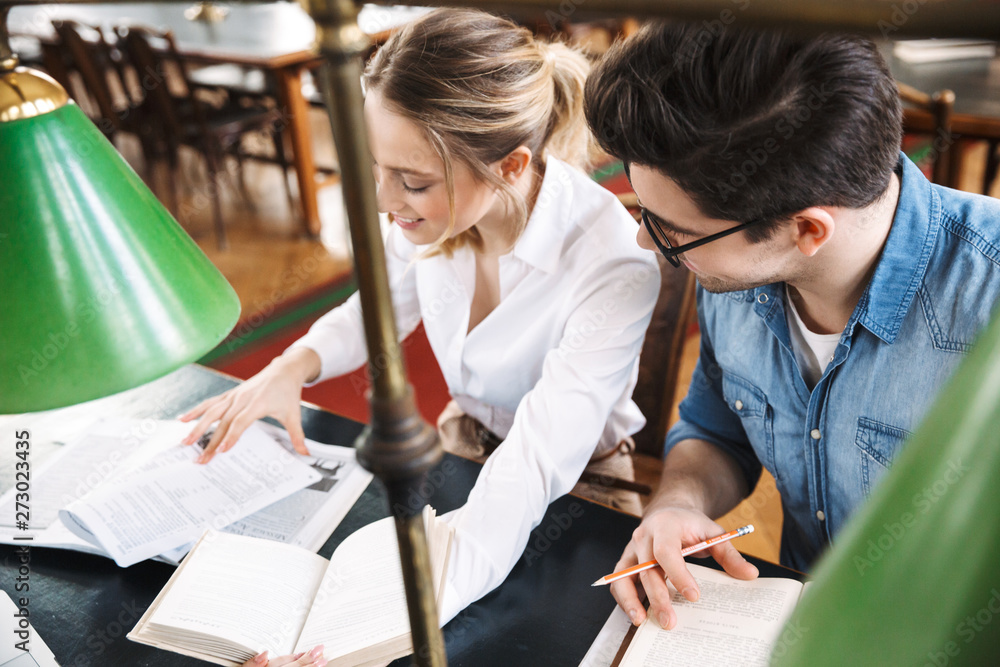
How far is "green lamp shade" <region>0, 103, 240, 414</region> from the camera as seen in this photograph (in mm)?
574

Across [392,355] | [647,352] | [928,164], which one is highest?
[392,355]

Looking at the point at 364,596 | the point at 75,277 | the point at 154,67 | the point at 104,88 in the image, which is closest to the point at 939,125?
the point at 364,596

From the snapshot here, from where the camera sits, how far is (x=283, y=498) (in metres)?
1.21

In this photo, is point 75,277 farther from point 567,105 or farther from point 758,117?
point 567,105

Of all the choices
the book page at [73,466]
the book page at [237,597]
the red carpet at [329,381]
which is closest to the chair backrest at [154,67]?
the red carpet at [329,381]

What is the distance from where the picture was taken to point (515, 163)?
1345 millimetres

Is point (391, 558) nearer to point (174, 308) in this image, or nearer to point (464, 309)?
point (174, 308)

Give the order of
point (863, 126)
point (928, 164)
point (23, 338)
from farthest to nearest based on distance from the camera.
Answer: point (928, 164), point (863, 126), point (23, 338)

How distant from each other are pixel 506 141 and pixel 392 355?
3.35ft

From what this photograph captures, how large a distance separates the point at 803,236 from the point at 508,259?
0.59 m

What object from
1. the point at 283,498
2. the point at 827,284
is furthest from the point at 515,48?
the point at 283,498

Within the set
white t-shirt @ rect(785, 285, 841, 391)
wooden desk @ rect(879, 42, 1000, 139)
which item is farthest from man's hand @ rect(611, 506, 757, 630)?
wooden desk @ rect(879, 42, 1000, 139)

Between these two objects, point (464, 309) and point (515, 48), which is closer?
point (515, 48)

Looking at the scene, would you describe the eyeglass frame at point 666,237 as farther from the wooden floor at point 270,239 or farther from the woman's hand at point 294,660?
the wooden floor at point 270,239
